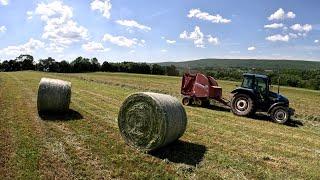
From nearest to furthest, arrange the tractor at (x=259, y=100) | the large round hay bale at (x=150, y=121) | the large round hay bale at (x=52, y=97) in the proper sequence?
the large round hay bale at (x=150, y=121) < the large round hay bale at (x=52, y=97) < the tractor at (x=259, y=100)

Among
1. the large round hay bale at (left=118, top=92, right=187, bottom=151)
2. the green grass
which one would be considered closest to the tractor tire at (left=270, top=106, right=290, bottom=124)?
the green grass

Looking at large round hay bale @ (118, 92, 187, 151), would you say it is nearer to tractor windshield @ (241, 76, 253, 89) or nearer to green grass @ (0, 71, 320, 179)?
green grass @ (0, 71, 320, 179)

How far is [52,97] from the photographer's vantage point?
1383 centimetres

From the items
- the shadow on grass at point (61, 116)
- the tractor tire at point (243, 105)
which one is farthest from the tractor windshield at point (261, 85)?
the shadow on grass at point (61, 116)

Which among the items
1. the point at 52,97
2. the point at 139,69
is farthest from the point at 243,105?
the point at 139,69

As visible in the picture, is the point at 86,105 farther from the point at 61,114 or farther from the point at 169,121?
the point at 169,121

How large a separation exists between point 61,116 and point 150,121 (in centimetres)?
523

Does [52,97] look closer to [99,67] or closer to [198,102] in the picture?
[198,102]

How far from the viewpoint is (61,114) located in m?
14.1

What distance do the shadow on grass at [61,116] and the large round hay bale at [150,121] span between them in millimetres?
3555

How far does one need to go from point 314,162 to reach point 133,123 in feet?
14.8

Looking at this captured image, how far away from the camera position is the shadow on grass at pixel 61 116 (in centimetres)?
1306

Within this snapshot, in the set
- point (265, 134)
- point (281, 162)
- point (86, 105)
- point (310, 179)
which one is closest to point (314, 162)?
point (281, 162)

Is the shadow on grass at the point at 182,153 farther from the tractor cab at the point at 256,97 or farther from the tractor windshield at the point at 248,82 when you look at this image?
the tractor windshield at the point at 248,82
